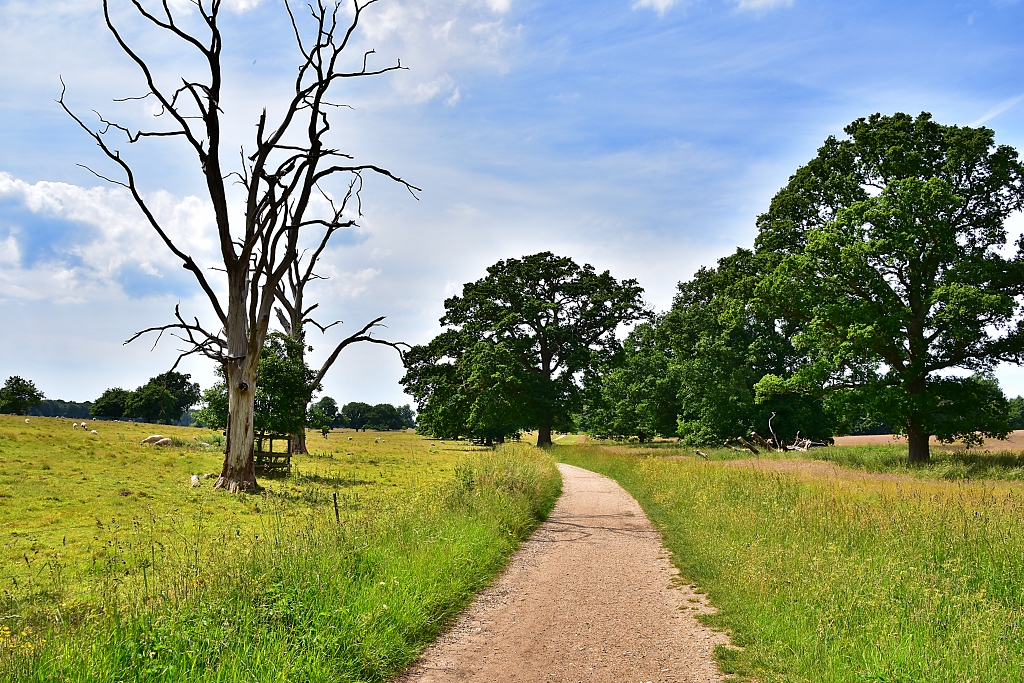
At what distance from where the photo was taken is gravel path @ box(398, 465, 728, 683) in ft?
18.8

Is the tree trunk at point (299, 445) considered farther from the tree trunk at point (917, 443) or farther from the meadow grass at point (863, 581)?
the tree trunk at point (917, 443)

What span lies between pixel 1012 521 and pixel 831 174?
23.8 meters

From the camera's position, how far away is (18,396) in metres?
77.1

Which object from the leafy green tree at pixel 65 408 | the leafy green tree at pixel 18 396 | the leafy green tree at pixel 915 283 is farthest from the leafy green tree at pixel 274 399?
the leafy green tree at pixel 65 408

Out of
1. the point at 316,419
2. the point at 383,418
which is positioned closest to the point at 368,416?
the point at 383,418

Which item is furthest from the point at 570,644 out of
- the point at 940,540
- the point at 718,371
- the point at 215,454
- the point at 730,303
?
the point at 718,371

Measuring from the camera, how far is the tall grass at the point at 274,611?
4641mm

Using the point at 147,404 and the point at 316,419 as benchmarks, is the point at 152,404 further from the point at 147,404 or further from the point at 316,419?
the point at 316,419

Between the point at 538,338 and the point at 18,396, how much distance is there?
233 ft

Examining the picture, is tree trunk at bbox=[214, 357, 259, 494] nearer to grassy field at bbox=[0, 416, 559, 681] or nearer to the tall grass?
grassy field at bbox=[0, 416, 559, 681]

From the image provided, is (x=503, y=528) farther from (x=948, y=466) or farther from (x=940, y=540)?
(x=948, y=466)

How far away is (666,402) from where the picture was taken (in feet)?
180

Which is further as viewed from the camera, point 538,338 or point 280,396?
point 538,338

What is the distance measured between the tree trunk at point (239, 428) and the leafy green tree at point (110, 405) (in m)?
96.7
